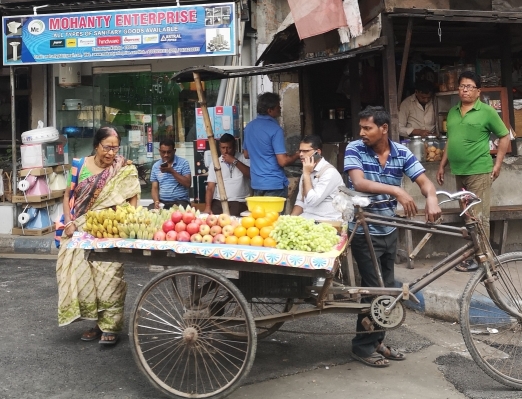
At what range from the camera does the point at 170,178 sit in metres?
7.78

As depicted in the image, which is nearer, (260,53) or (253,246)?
(253,246)

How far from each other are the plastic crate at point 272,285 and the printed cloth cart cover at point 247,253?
1.20 feet

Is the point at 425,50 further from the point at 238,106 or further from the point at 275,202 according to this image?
the point at 275,202

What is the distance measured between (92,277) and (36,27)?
18.9 ft

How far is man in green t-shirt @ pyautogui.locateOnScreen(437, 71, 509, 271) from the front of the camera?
646 cm

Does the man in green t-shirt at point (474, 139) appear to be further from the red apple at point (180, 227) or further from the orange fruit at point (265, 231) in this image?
the red apple at point (180, 227)

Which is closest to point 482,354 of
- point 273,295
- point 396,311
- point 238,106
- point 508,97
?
point 396,311

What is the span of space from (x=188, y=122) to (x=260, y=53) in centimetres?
173

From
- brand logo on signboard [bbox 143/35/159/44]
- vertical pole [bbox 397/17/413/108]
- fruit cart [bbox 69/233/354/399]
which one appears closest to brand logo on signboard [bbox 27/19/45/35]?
brand logo on signboard [bbox 143/35/159/44]

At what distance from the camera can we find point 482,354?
163 inches

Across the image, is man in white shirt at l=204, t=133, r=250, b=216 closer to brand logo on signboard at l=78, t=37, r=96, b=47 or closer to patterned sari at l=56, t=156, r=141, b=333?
patterned sari at l=56, t=156, r=141, b=333

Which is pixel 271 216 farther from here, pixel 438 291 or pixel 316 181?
pixel 438 291

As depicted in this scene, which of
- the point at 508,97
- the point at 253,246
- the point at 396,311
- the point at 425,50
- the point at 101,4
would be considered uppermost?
the point at 101,4

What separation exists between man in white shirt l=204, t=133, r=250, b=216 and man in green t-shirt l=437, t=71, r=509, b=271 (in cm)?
239
